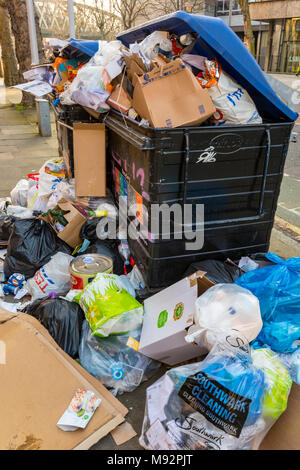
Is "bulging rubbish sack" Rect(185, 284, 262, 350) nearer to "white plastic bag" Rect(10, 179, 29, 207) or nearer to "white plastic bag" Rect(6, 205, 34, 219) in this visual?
"white plastic bag" Rect(6, 205, 34, 219)

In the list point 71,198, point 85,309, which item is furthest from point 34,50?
point 85,309

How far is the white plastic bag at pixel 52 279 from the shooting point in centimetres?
266

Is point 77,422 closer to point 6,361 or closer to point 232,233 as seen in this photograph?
point 6,361

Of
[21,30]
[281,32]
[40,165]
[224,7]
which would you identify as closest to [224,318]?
[40,165]

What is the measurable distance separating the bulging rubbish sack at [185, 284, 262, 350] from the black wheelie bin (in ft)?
1.92

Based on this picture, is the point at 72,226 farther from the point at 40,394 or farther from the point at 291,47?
the point at 291,47

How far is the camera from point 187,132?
202 cm

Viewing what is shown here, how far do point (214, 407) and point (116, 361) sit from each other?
695 millimetres

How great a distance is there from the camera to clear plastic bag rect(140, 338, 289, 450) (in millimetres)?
1446

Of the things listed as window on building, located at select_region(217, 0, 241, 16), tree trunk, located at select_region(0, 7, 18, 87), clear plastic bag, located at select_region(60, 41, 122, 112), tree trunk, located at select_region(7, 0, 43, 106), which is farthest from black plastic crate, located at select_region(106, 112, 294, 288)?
window on building, located at select_region(217, 0, 241, 16)

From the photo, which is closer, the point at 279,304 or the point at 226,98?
the point at 279,304

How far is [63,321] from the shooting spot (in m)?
2.14

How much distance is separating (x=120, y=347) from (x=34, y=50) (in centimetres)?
790

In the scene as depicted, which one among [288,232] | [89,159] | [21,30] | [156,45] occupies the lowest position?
[288,232]
